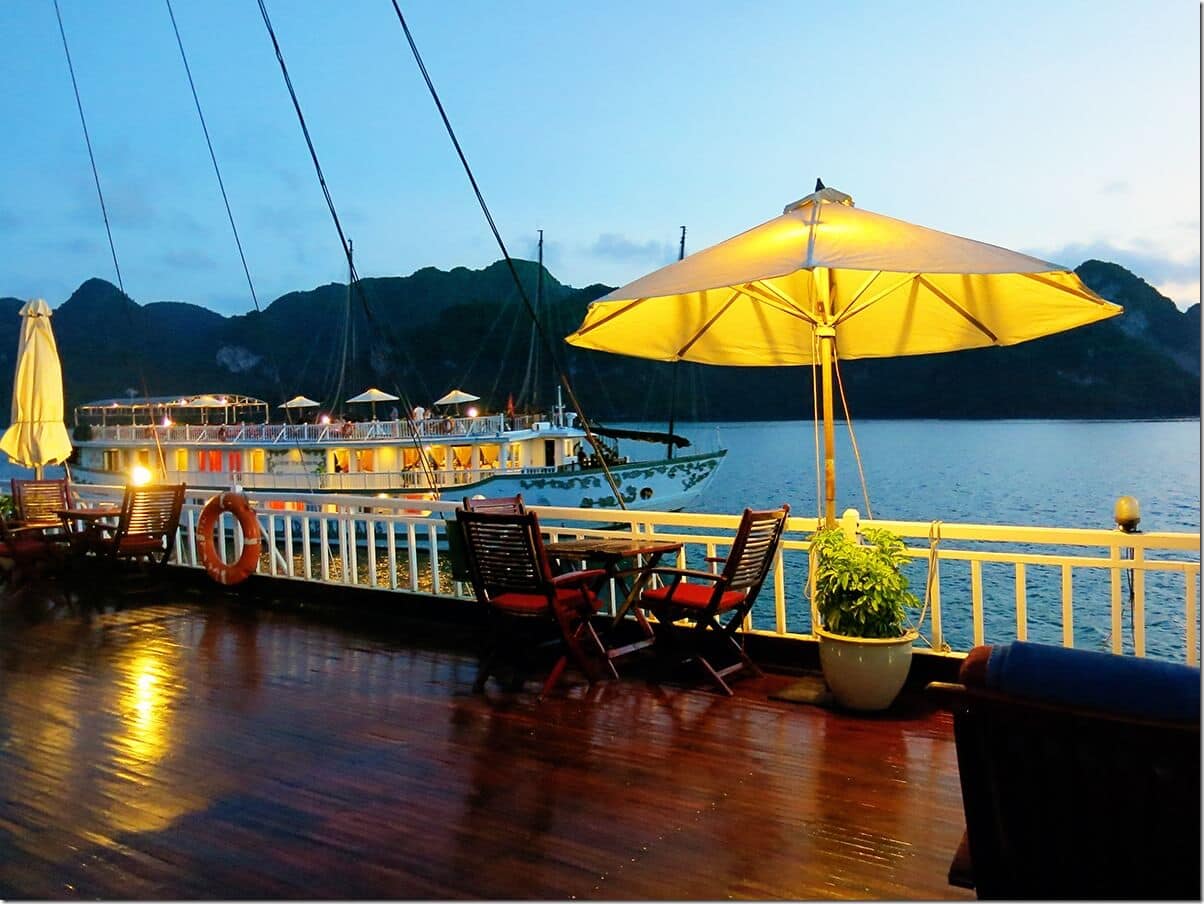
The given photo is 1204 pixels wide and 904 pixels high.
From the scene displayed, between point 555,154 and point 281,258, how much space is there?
109 m

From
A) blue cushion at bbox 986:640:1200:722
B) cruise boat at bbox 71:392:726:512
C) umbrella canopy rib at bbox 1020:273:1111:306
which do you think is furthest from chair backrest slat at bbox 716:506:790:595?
cruise boat at bbox 71:392:726:512

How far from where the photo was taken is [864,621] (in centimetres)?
389

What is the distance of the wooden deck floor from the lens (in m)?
2.43

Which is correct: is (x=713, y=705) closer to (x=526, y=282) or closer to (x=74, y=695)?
(x=74, y=695)

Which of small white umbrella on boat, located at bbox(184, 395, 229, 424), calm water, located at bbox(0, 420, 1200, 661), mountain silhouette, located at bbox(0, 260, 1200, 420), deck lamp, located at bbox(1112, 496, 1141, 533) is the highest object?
mountain silhouette, located at bbox(0, 260, 1200, 420)

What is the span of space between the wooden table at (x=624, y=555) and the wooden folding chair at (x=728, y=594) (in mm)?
141

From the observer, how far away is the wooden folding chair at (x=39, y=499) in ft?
27.1

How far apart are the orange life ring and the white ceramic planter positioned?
190 inches

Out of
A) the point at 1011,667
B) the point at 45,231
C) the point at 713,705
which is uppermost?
the point at 45,231

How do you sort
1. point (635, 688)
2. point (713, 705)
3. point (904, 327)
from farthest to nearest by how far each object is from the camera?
point (904, 327), point (635, 688), point (713, 705)

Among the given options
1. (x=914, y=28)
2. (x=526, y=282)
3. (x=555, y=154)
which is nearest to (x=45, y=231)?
(x=555, y=154)

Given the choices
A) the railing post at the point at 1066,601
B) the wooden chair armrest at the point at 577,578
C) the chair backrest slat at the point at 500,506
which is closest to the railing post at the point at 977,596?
the railing post at the point at 1066,601

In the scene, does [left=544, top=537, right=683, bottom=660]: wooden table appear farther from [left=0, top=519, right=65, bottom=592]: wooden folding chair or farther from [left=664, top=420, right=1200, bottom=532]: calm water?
[left=664, top=420, right=1200, bottom=532]: calm water

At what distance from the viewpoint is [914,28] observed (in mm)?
8133
